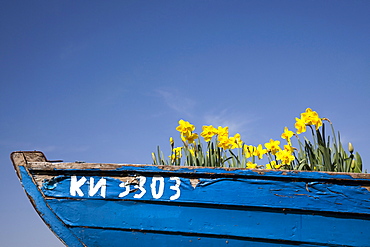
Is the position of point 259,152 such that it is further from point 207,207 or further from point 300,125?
point 207,207

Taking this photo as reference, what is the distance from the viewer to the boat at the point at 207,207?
8.73 ft

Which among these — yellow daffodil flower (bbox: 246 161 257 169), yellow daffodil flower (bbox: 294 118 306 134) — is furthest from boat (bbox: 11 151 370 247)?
yellow daffodil flower (bbox: 246 161 257 169)

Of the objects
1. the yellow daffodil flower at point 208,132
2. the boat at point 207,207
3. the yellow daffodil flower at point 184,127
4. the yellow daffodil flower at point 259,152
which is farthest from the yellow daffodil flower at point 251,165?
the boat at point 207,207

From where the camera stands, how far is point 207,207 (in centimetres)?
271

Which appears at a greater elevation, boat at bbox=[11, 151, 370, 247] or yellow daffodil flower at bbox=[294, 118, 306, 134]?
yellow daffodil flower at bbox=[294, 118, 306, 134]

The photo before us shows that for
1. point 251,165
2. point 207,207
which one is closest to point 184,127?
point 251,165

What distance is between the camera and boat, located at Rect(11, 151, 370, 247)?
8.73 feet

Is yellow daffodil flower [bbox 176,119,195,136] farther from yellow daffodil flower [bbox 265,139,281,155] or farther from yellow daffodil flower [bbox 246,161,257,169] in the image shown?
yellow daffodil flower [bbox 265,139,281,155]

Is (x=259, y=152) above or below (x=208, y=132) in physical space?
below

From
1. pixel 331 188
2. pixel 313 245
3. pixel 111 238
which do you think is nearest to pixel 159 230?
pixel 111 238

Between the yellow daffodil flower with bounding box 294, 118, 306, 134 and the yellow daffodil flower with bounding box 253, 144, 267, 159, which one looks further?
the yellow daffodil flower with bounding box 253, 144, 267, 159

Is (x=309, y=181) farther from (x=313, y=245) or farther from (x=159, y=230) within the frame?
(x=159, y=230)

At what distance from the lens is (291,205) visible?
267 cm

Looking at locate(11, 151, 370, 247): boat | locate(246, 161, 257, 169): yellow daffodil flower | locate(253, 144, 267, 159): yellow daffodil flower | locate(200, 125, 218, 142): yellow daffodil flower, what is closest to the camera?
locate(11, 151, 370, 247): boat
